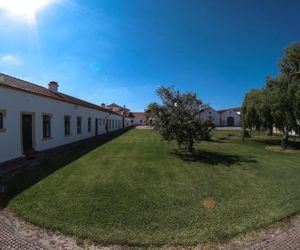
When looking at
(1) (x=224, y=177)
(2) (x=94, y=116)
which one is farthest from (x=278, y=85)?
(2) (x=94, y=116)

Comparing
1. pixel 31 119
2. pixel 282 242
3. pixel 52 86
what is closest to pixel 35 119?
pixel 31 119

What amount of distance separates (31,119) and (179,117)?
7.36 m

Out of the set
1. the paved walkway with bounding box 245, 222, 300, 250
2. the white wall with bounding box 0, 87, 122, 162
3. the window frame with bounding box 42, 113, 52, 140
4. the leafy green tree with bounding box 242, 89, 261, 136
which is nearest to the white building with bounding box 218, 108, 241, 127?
the leafy green tree with bounding box 242, 89, 261, 136

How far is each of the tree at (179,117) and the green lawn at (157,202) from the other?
10.9 ft

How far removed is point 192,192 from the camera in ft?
20.6

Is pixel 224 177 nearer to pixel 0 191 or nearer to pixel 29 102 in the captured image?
pixel 0 191

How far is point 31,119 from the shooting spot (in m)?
12.3

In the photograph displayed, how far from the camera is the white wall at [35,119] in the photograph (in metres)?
10.1

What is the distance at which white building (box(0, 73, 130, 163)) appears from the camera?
10102mm

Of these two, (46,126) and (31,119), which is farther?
(46,126)

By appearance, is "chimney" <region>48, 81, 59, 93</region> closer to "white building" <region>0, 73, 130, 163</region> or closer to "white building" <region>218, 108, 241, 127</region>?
"white building" <region>0, 73, 130, 163</region>

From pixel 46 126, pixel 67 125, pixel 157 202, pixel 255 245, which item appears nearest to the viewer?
pixel 255 245

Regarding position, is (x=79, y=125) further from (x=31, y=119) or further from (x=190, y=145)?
(x=190, y=145)

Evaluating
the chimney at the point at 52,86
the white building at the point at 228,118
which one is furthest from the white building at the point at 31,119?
the white building at the point at 228,118
